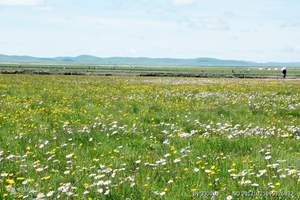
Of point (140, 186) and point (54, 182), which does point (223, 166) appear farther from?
point (54, 182)

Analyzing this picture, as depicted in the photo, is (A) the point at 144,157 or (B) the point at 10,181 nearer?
(B) the point at 10,181

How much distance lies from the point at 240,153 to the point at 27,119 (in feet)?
27.2

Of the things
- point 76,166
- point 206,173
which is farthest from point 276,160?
point 76,166

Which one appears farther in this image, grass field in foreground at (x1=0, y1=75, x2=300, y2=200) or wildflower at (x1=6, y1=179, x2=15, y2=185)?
wildflower at (x1=6, y1=179, x2=15, y2=185)

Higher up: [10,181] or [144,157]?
[10,181]

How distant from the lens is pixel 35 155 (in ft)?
33.6

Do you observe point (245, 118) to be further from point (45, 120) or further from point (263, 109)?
point (45, 120)

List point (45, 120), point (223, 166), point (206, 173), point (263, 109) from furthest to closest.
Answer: point (263, 109), point (45, 120), point (223, 166), point (206, 173)

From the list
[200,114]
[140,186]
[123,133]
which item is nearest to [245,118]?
[200,114]

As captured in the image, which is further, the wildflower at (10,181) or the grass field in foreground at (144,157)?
the wildflower at (10,181)

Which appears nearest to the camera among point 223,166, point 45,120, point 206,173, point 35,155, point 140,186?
point 140,186

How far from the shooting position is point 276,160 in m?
9.28

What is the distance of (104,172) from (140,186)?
1.10 meters

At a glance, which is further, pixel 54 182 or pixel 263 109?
pixel 263 109
